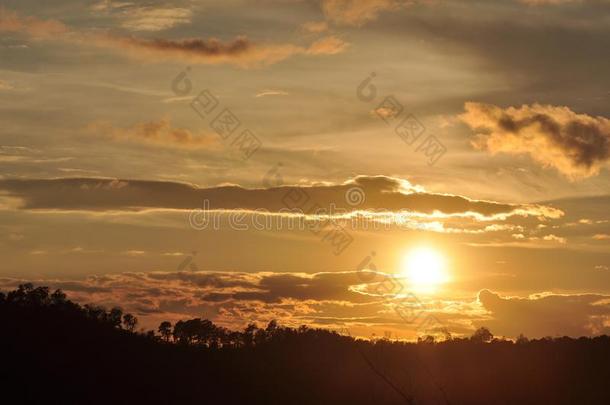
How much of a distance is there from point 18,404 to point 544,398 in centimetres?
11765

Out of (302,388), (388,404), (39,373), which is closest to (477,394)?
(388,404)

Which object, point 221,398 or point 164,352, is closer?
point 221,398

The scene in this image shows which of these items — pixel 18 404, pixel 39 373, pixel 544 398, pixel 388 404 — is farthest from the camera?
pixel 544 398

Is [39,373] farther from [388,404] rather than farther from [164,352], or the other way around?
[388,404]

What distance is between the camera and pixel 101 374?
14538cm

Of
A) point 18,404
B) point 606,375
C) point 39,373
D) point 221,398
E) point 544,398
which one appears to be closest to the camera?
point 18,404

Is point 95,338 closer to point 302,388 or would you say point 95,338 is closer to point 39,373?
point 39,373

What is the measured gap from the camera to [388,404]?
16975 cm

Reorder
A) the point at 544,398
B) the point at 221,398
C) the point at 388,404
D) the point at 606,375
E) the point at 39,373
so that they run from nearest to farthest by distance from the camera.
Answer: the point at 39,373
the point at 221,398
the point at 388,404
the point at 544,398
the point at 606,375

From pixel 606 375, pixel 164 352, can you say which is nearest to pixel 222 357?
pixel 164 352

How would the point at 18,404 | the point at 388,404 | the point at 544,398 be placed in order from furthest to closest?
the point at 544,398, the point at 388,404, the point at 18,404

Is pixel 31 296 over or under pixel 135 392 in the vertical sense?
over

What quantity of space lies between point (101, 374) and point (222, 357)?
48877 mm

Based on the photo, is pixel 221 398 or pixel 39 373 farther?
pixel 221 398
